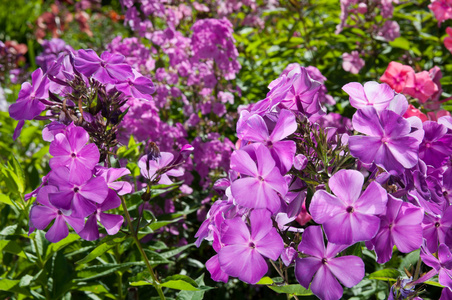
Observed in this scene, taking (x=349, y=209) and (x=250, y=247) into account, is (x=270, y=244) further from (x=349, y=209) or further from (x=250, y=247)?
(x=349, y=209)

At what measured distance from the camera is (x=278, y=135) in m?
0.88

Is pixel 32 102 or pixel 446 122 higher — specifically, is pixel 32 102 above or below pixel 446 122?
above

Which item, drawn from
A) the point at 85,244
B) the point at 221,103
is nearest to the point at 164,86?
the point at 221,103

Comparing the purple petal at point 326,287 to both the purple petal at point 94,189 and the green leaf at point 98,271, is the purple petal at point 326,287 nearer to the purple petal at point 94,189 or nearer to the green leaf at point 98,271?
the purple petal at point 94,189

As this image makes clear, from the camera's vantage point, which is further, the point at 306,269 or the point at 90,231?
the point at 90,231

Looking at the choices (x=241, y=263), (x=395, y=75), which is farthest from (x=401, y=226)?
(x=395, y=75)

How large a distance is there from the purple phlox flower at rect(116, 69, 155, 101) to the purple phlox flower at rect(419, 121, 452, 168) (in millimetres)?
618

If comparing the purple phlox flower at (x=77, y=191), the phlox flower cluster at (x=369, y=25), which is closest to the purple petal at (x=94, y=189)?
the purple phlox flower at (x=77, y=191)

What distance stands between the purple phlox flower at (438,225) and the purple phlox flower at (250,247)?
11.7 inches

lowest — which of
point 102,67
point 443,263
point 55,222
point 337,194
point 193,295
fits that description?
point 193,295

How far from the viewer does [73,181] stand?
37.2 inches

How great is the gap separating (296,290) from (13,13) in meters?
8.90

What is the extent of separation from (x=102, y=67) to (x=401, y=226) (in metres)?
0.70

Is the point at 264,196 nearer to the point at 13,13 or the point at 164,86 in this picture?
the point at 164,86
